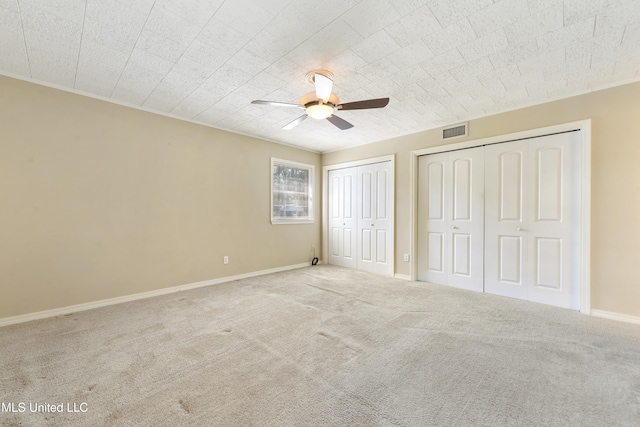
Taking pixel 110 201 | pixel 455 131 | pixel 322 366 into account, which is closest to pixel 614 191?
pixel 455 131

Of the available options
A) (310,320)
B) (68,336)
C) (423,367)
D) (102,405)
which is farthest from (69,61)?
(423,367)

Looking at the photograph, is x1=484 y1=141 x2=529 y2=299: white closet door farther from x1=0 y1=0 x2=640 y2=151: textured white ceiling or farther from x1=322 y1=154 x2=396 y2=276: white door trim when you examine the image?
x1=322 y1=154 x2=396 y2=276: white door trim

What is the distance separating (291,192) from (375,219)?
1.83 metres

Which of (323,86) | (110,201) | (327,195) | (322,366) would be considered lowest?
(322,366)

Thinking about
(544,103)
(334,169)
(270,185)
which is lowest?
(270,185)

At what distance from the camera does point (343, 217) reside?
5.42 m

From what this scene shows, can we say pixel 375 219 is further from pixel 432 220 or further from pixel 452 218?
pixel 452 218

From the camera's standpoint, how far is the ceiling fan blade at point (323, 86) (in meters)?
2.08

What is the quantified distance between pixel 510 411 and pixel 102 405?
2390 millimetres

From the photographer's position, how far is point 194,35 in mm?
1945

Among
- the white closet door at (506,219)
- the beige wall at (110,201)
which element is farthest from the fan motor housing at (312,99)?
the white closet door at (506,219)

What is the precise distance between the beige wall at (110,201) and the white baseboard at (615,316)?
465 centimetres

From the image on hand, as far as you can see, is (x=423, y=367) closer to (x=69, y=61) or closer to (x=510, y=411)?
(x=510, y=411)

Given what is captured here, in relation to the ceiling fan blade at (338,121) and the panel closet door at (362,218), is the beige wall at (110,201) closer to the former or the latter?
the panel closet door at (362,218)
